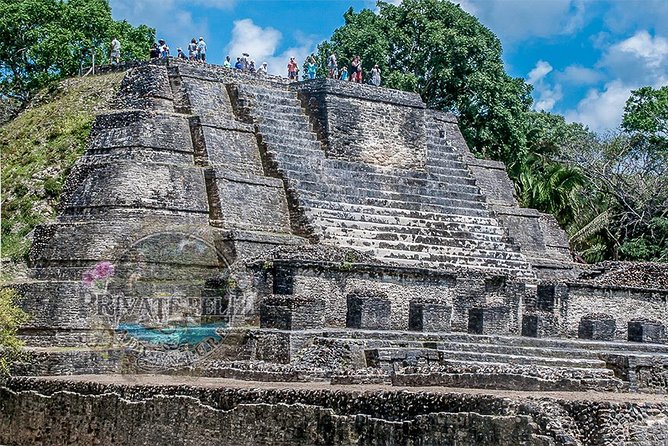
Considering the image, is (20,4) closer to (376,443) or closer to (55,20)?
(55,20)

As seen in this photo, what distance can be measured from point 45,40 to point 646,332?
19.1 meters

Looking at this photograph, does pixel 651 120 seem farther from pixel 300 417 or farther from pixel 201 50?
pixel 300 417

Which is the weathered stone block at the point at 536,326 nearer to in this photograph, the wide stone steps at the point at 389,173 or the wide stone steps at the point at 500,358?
the wide stone steps at the point at 500,358

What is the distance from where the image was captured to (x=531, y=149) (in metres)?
49.4

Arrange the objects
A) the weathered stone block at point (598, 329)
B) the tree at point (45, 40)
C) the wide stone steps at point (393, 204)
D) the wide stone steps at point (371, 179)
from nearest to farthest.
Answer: the weathered stone block at point (598, 329) < the wide stone steps at point (393, 204) < the wide stone steps at point (371, 179) < the tree at point (45, 40)

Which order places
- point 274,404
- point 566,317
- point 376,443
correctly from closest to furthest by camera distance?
point 376,443, point 274,404, point 566,317

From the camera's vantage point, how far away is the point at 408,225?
31.7 meters

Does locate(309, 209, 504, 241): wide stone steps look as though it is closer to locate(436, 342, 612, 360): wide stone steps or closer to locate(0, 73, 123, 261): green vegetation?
locate(0, 73, 123, 261): green vegetation

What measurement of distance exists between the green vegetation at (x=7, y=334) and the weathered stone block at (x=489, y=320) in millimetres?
8939

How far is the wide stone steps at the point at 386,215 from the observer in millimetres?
30797

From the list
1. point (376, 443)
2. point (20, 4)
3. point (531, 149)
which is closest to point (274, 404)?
point (376, 443)

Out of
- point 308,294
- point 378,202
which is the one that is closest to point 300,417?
point 308,294

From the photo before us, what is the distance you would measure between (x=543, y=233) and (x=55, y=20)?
51.8 ft
